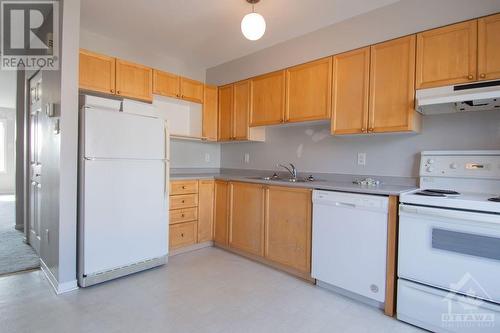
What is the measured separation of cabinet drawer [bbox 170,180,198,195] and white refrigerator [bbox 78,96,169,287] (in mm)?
304

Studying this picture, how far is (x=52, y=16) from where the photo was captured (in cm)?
251

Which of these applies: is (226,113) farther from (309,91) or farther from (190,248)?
(190,248)

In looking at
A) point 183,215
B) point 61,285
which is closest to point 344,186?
point 183,215

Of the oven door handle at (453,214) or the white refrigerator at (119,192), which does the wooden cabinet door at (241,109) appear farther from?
the oven door handle at (453,214)

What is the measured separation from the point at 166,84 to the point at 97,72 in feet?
2.55

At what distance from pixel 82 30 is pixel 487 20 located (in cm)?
367

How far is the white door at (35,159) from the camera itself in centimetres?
288

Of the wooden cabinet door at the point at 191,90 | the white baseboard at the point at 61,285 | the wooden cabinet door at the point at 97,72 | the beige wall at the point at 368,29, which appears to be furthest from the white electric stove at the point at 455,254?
the wooden cabinet door at the point at 97,72

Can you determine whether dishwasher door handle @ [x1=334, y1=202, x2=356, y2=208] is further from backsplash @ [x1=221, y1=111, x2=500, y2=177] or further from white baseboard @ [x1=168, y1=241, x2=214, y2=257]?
white baseboard @ [x1=168, y1=241, x2=214, y2=257]

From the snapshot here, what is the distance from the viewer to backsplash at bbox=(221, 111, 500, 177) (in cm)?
212

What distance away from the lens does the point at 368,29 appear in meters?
2.44

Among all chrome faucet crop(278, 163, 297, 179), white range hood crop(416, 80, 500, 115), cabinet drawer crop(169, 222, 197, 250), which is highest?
white range hood crop(416, 80, 500, 115)

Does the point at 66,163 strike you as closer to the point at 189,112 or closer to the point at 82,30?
the point at 82,30

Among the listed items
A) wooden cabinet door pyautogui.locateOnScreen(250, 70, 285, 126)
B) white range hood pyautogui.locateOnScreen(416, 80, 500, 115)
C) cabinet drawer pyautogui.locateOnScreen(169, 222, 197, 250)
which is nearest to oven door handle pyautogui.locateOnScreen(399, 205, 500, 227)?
white range hood pyautogui.locateOnScreen(416, 80, 500, 115)
